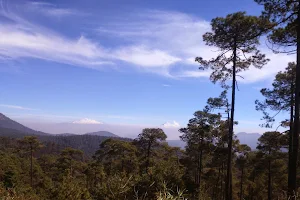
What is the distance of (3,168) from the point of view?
151 feet

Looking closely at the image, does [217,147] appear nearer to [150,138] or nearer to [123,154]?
[150,138]

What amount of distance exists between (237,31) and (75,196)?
1245cm

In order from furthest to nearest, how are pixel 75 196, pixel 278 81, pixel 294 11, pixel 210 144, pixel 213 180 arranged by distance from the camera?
1. pixel 213 180
2. pixel 210 144
3. pixel 278 81
4. pixel 294 11
5. pixel 75 196

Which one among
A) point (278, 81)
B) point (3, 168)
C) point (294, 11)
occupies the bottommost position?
point (3, 168)

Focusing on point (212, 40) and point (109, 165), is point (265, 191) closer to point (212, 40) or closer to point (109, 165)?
point (109, 165)

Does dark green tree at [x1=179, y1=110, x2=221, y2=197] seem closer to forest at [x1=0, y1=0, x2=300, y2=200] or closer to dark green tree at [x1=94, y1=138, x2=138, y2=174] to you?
forest at [x1=0, y1=0, x2=300, y2=200]

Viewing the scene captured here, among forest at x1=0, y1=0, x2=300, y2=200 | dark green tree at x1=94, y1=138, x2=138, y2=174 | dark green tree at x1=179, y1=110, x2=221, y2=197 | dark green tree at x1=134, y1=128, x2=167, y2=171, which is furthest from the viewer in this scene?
dark green tree at x1=94, y1=138, x2=138, y2=174

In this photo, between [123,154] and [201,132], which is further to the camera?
[123,154]

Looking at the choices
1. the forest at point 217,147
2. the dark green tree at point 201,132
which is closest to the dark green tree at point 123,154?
the forest at point 217,147

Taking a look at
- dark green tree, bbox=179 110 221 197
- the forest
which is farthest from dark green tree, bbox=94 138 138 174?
dark green tree, bbox=179 110 221 197

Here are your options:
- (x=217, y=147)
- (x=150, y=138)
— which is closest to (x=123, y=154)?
(x=150, y=138)

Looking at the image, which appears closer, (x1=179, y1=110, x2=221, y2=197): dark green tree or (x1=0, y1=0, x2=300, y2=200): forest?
(x1=0, y1=0, x2=300, y2=200): forest

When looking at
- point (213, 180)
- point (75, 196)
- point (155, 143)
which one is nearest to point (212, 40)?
point (75, 196)

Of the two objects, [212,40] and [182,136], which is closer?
[212,40]
